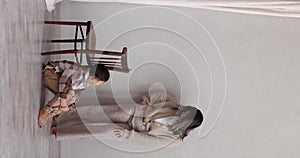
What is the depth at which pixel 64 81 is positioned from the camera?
260cm

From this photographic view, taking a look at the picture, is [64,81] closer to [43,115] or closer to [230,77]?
[43,115]

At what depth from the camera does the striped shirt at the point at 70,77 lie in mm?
2600

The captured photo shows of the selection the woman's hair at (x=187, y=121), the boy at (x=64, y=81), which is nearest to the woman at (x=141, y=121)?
the woman's hair at (x=187, y=121)

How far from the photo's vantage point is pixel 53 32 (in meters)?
3.29

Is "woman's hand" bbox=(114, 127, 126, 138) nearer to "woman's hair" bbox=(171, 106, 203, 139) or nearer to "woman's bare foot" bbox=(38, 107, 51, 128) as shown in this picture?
"woman's hair" bbox=(171, 106, 203, 139)

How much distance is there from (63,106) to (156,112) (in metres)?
0.88

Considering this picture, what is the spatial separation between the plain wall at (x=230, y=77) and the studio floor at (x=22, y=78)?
783 mm

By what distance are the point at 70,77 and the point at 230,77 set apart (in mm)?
1456

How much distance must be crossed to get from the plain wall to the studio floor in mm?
783

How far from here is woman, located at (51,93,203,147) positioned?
3238 mm

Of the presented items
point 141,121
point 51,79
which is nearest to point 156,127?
point 141,121

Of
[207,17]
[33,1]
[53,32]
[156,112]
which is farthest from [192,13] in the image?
[33,1]

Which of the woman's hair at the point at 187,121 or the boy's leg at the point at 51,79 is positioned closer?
the boy's leg at the point at 51,79

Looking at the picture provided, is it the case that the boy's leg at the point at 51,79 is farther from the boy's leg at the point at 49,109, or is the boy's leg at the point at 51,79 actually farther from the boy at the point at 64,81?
the boy's leg at the point at 49,109
